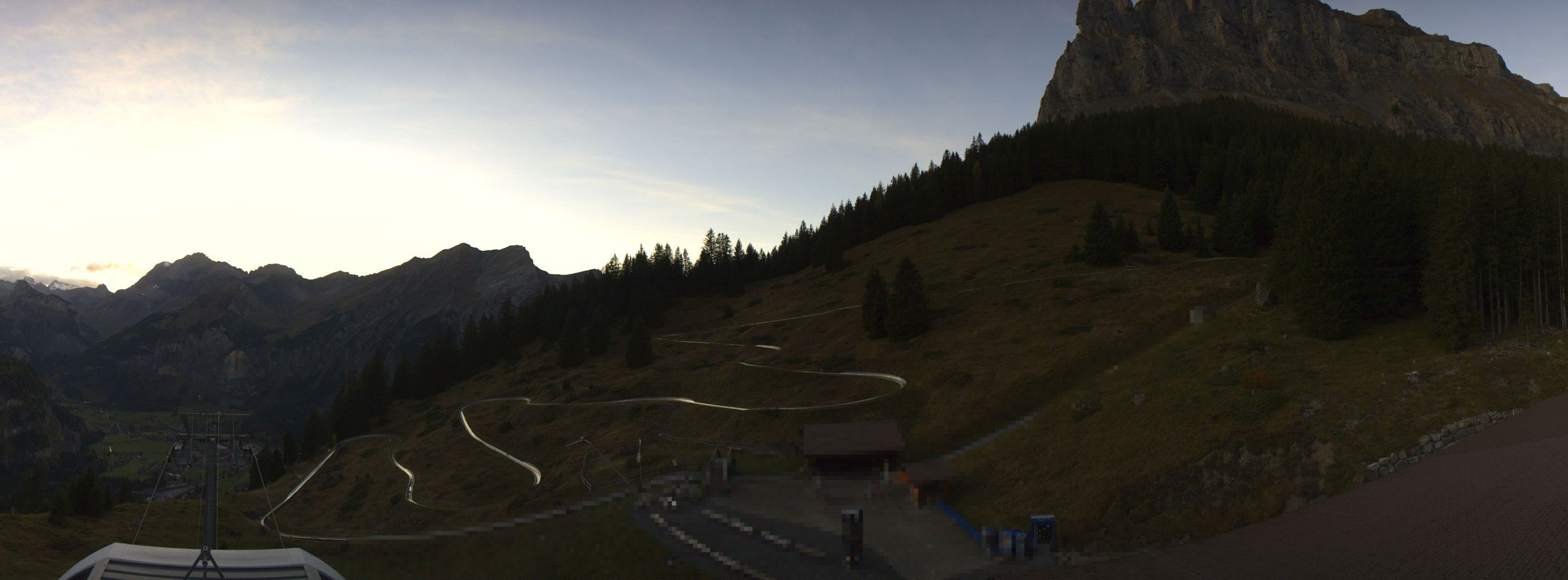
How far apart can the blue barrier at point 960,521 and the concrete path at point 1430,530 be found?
3.93m

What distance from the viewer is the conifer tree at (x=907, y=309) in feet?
267

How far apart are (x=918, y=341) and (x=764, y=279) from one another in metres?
72.6

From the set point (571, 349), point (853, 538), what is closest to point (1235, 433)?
point (853, 538)

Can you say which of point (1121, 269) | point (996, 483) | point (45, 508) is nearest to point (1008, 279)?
point (1121, 269)

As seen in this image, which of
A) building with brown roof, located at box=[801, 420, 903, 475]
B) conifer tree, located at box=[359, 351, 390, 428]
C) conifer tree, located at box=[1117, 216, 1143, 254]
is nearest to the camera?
building with brown roof, located at box=[801, 420, 903, 475]

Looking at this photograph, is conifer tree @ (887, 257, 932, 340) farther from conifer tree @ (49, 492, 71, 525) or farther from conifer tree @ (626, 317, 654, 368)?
conifer tree @ (49, 492, 71, 525)

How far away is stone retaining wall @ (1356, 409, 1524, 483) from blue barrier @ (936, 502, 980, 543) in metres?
16.9

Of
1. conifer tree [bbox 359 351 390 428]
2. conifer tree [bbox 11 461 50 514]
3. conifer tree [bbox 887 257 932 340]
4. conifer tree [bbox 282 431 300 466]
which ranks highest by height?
conifer tree [bbox 887 257 932 340]

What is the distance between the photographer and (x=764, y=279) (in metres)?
149

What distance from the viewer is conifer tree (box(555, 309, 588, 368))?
361ft

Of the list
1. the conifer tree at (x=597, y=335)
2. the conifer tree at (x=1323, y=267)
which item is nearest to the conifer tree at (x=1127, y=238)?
the conifer tree at (x=1323, y=267)

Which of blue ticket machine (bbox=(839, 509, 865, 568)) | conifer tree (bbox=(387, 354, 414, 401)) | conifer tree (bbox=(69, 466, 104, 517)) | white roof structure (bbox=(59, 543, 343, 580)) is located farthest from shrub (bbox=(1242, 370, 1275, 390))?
conifer tree (bbox=(387, 354, 414, 401))

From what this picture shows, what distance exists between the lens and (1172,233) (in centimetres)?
9825

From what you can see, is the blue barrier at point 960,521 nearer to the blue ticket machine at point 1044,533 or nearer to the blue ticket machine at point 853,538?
the blue ticket machine at point 1044,533
